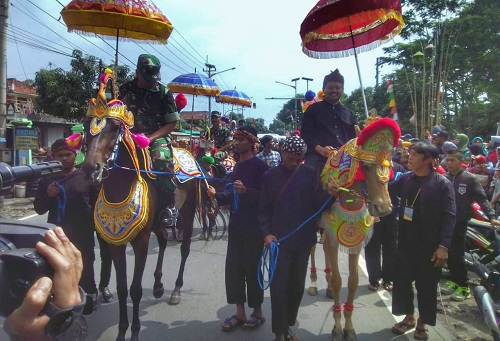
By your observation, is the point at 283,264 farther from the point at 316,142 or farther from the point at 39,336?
the point at 39,336

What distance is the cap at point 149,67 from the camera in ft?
14.2

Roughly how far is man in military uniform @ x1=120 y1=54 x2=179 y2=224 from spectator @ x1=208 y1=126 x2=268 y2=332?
764 mm

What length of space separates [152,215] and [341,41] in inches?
120

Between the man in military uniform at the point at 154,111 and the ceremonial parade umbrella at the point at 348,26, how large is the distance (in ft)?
5.47

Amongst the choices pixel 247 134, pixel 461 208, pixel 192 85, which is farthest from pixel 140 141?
pixel 192 85

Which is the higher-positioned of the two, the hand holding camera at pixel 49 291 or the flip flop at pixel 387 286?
the hand holding camera at pixel 49 291

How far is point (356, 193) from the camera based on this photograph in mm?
3934

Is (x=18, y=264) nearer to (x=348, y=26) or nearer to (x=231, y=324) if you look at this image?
(x=231, y=324)

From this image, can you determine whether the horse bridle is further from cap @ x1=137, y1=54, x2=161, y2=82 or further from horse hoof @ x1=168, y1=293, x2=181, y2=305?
horse hoof @ x1=168, y1=293, x2=181, y2=305

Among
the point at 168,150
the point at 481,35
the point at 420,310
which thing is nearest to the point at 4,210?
the point at 168,150

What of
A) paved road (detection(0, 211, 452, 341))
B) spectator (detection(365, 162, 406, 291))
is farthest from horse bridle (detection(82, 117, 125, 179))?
spectator (detection(365, 162, 406, 291))

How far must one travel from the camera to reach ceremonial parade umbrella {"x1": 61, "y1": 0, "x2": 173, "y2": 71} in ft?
13.8

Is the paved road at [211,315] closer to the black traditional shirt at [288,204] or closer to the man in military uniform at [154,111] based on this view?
the black traditional shirt at [288,204]

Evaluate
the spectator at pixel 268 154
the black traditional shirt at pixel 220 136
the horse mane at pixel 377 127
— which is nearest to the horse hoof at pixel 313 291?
the horse mane at pixel 377 127
